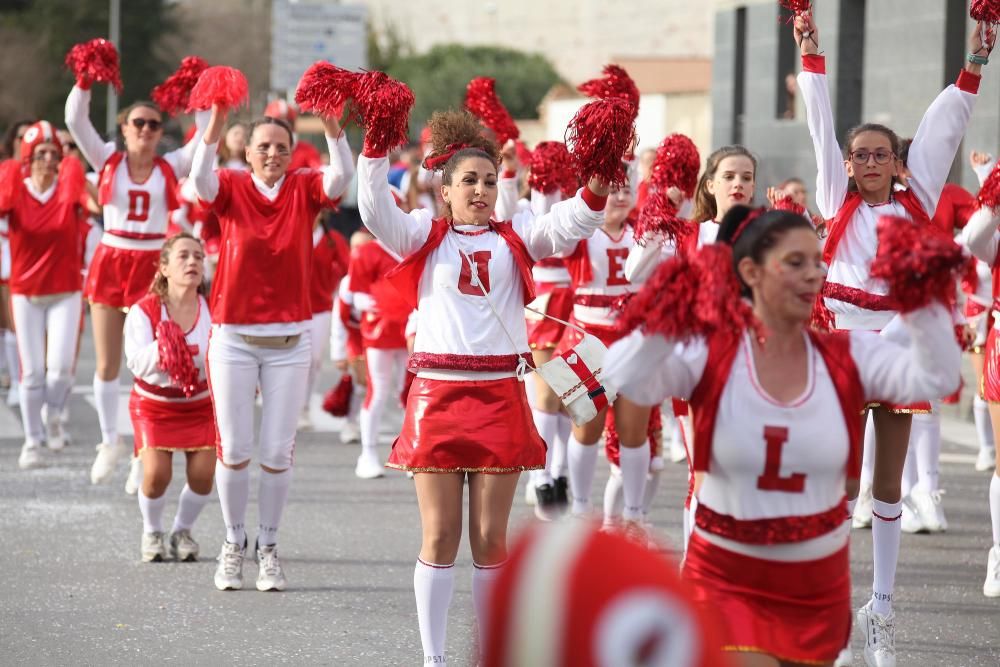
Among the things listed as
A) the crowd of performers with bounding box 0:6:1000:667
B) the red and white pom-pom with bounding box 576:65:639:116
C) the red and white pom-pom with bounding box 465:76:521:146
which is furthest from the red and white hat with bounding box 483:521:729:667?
the red and white pom-pom with bounding box 465:76:521:146

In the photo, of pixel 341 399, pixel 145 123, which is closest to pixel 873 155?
pixel 145 123

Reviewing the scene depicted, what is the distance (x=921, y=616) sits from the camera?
23.1ft

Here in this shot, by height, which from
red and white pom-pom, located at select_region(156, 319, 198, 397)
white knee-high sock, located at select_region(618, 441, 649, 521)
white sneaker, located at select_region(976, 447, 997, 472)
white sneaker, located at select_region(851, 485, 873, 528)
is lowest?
white sneaker, located at select_region(851, 485, 873, 528)

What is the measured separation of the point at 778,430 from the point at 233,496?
3.78 metres

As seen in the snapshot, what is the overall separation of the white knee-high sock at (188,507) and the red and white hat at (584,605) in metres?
4.73

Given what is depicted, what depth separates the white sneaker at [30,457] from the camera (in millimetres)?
10633

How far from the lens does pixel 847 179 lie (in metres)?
6.41

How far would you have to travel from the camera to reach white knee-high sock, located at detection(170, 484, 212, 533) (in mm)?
7836

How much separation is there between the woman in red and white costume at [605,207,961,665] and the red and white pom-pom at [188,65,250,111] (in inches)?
140

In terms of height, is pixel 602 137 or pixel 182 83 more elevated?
pixel 182 83

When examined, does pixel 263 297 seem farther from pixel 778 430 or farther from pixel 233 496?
pixel 778 430

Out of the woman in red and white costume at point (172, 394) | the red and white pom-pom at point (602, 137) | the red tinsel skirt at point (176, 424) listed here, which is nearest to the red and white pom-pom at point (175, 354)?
the woman in red and white costume at point (172, 394)

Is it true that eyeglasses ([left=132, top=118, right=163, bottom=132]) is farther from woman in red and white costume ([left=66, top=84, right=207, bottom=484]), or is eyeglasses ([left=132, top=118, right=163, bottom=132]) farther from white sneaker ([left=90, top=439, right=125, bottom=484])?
white sneaker ([left=90, top=439, right=125, bottom=484])

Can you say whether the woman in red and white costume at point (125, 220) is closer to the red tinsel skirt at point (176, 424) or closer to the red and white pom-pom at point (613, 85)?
the red tinsel skirt at point (176, 424)
